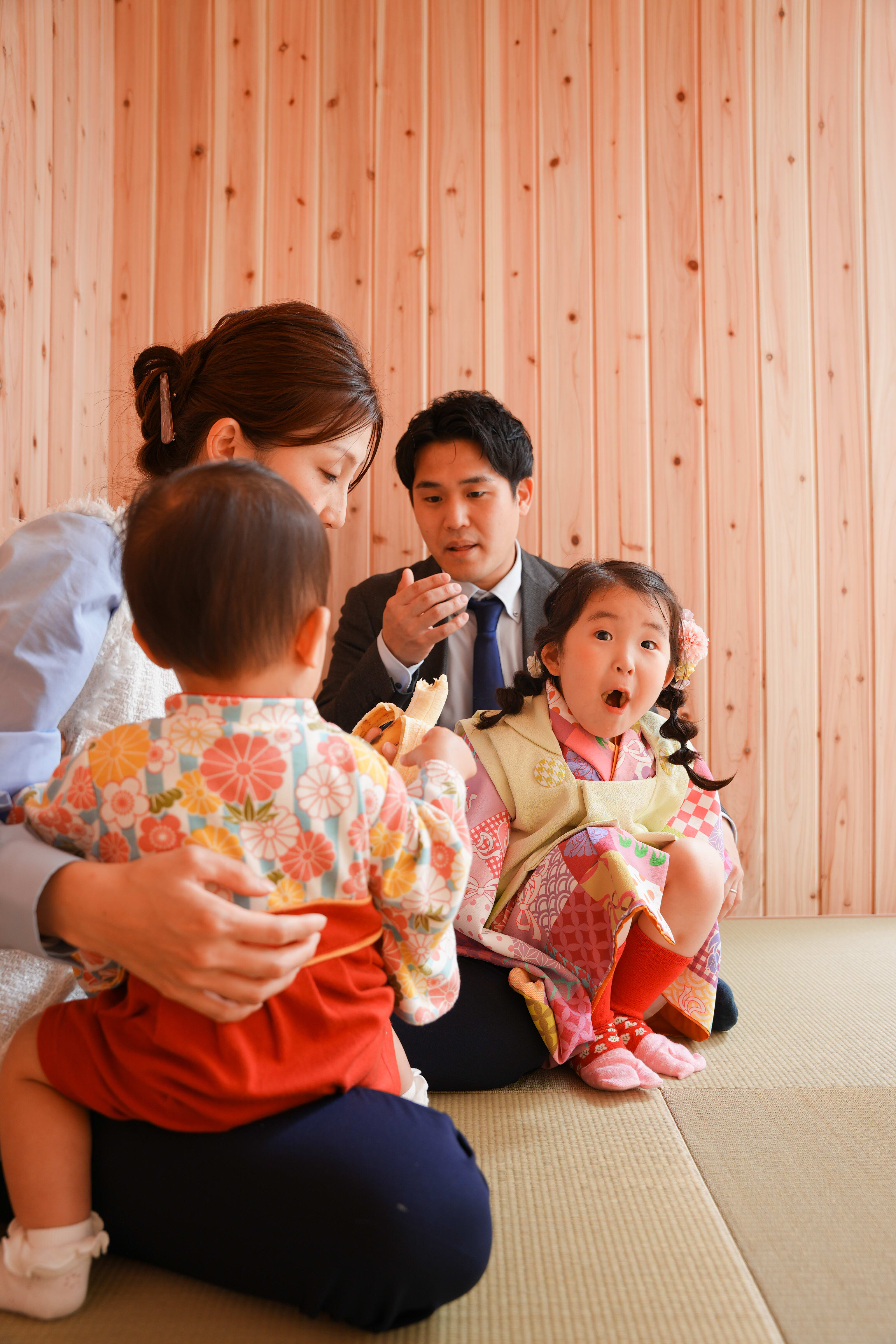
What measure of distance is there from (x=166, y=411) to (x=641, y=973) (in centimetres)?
111

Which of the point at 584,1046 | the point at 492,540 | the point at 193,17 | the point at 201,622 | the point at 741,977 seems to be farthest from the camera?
the point at 193,17

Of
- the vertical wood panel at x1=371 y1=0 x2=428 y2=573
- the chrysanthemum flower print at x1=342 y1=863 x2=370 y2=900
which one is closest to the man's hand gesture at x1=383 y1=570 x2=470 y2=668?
the vertical wood panel at x1=371 y1=0 x2=428 y2=573

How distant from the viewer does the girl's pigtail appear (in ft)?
5.17

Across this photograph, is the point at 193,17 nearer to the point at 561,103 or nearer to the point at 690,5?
the point at 561,103

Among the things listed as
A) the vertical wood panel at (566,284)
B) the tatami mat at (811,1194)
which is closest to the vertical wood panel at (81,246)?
the vertical wood panel at (566,284)

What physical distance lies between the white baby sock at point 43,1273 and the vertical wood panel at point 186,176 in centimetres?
196

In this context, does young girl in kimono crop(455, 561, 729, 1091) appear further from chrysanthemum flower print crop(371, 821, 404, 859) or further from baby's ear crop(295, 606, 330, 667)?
baby's ear crop(295, 606, 330, 667)

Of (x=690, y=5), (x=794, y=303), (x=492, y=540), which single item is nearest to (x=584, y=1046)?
(x=492, y=540)

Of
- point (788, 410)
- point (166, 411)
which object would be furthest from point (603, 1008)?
point (788, 410)

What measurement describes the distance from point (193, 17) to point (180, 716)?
223 centimetres

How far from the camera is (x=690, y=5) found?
2252 mm

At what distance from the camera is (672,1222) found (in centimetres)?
92

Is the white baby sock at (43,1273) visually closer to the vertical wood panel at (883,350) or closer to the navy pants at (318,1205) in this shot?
Answer: the navy pants at (318,1205)

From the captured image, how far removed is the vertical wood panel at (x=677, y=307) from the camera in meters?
2.25
